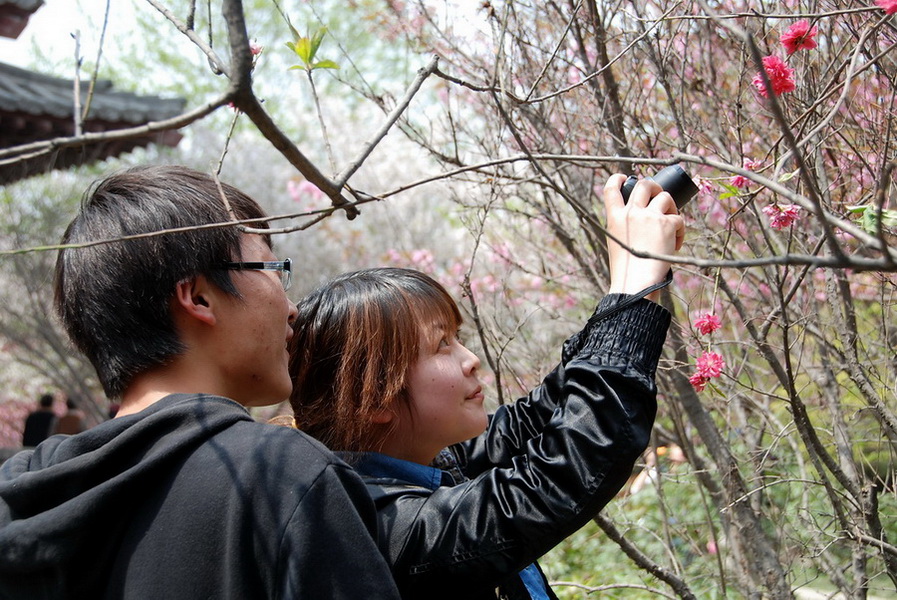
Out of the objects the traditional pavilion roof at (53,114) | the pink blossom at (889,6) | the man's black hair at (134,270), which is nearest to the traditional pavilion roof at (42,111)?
the traditional pavilion roof at (53,114)

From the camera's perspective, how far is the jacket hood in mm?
1104

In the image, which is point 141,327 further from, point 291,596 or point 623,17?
point 623,17

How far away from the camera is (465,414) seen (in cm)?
152

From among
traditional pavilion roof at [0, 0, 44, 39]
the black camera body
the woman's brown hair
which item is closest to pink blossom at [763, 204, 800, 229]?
the black camera body

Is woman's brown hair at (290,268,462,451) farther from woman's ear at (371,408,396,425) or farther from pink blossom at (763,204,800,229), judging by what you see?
pink blossom at (763,204,800,229)

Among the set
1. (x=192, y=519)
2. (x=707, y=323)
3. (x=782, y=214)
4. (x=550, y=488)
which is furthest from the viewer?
(x=707, y=323)

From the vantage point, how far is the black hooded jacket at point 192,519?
1078 mm

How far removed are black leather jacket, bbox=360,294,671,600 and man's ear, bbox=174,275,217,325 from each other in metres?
0.39

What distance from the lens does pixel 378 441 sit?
5.08 feet

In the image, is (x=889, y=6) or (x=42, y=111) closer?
(x=889, y=6)

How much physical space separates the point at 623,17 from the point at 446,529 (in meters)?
1.81

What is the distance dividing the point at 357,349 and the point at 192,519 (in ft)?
1.67

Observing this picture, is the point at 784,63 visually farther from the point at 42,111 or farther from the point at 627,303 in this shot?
the point at 42,111

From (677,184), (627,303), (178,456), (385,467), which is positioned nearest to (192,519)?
(178,456)
